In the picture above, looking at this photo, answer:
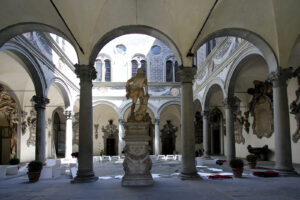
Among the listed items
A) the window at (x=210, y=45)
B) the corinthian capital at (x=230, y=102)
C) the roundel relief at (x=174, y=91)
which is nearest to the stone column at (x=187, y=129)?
the corinthian capital at (x=230, y=102)

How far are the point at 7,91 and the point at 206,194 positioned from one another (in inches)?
573

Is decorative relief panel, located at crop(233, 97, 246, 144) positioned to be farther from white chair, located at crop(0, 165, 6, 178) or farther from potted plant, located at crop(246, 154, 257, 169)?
white chair, located at crop(0, 165, 6, 178)

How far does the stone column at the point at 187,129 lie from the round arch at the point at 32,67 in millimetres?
7587

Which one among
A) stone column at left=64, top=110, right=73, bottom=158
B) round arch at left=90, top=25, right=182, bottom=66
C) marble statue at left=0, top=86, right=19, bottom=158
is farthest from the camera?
stone column at left=64, top=110, right=73, bottom=158

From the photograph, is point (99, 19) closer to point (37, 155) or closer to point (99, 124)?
point (37, 155)

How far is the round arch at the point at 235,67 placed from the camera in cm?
1213

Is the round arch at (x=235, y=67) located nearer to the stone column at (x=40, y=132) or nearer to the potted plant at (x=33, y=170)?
the stone column at (x=40, y=132)

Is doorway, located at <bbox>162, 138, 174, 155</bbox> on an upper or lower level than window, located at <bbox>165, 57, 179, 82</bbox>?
lower

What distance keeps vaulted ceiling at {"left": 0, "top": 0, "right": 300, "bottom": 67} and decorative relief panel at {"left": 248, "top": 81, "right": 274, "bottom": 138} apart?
6477 millimetres

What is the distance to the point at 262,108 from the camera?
53.3 ft

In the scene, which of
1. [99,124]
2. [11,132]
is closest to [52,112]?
[99,124]

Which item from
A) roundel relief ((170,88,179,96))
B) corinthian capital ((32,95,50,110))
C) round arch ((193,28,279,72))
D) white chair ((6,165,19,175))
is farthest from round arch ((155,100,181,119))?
round arch ((193,28,279,72))

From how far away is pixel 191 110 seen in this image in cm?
895

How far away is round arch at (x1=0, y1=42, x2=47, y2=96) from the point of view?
11.9 metres
